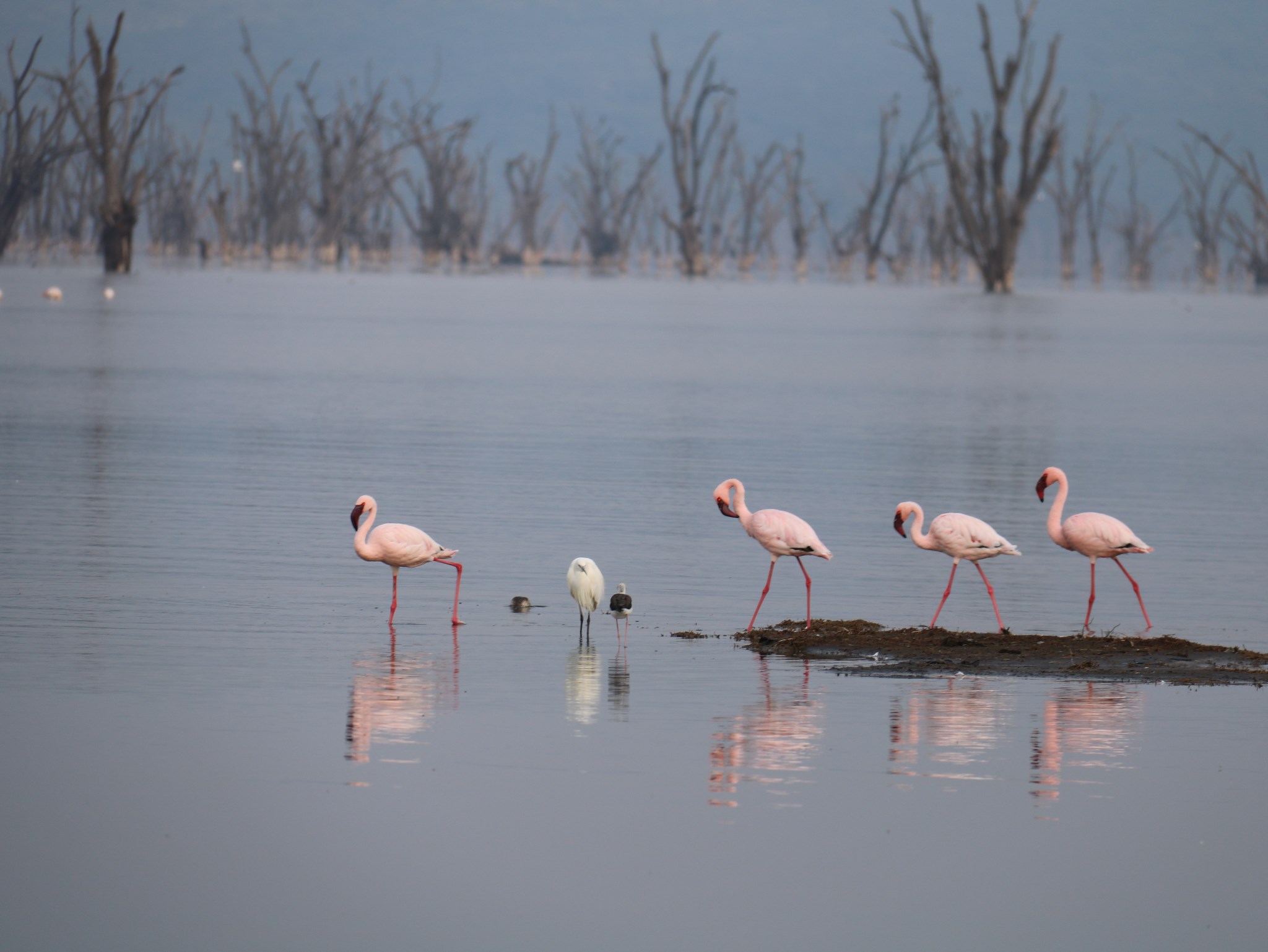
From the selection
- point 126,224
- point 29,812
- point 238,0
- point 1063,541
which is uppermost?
point 238,0

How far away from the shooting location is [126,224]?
46.0 m

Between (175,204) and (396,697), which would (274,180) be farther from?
(396,697)

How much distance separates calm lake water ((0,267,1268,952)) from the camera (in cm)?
479

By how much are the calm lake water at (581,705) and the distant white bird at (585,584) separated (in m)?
0.19

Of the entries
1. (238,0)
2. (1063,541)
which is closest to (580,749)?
(1063,541)

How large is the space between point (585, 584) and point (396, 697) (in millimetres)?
1299

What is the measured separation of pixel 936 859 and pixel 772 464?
9501mm

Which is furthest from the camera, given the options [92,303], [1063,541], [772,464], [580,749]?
[92,303]

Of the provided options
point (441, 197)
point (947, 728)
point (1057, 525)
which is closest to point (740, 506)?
point (1057, 525)

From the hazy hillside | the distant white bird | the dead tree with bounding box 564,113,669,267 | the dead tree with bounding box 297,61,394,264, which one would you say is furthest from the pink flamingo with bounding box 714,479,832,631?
the hazy hillside

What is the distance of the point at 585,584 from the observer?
25.8 feet

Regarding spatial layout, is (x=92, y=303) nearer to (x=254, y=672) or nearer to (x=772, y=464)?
(x=772, y=464)

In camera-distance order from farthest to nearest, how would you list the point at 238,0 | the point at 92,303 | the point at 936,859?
1. the point at 238,0
2. the point at 92,303
3. the point at 936,859

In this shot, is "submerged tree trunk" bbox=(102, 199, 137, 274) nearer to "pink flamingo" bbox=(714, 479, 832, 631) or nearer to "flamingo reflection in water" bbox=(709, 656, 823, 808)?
"pink flamingo" bbox=(714, 479, 832, 631)
